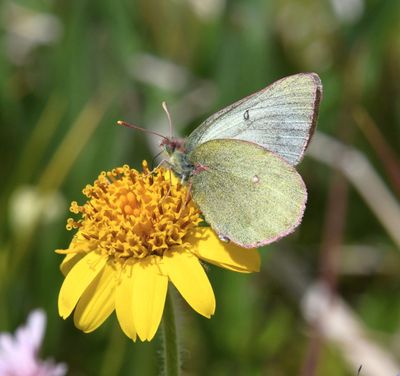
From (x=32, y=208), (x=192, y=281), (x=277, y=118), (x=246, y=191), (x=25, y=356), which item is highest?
(x=277, y=118)

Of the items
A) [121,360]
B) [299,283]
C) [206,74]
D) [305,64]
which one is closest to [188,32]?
[206,74]

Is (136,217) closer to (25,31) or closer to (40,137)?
(40,137)

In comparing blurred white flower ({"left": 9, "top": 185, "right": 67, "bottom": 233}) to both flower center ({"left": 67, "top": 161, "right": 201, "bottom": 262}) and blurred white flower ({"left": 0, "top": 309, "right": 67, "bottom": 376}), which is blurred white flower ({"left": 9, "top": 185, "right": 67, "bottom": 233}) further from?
flower center ({"left": 67, "top": 161, "right": 201, "bottom": 262})

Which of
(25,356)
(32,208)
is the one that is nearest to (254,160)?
(25,356)

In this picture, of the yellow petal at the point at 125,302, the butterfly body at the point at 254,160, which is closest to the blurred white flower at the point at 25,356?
the yellow petal at the point at 125,302

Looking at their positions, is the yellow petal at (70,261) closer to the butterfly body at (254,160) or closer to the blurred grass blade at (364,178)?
the butterfly body at (254,160)

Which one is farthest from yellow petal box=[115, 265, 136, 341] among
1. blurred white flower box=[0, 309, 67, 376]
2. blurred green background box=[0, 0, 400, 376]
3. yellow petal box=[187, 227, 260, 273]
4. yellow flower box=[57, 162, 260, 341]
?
blurred green background box=[0, 0, 400, 376]
